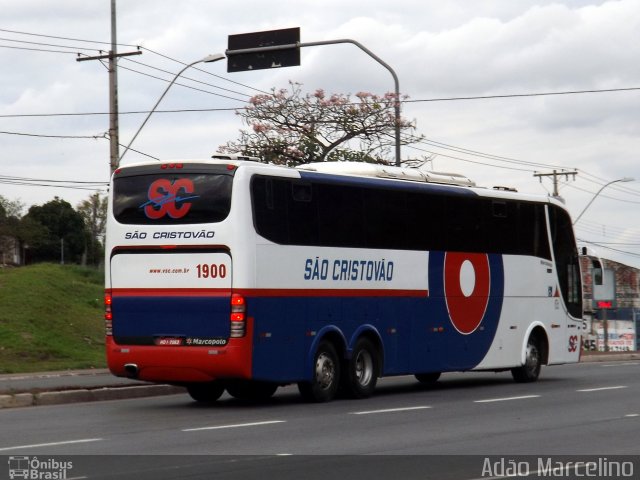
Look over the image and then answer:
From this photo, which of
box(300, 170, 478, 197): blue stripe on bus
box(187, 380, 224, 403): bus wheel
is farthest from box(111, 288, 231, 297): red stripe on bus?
box(300, 170, 478, 197): blue stripe on bus

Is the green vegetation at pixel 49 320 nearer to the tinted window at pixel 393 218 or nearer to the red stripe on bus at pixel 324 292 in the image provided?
the red stripe on bus at pixel 324 292

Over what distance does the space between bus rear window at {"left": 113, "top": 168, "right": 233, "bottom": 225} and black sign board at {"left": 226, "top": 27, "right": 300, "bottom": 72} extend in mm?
8145

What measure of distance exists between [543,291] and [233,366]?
946 centimetres

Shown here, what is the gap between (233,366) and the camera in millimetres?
17312

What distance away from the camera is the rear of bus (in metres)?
17.4

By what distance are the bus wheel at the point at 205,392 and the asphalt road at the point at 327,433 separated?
0.63ft

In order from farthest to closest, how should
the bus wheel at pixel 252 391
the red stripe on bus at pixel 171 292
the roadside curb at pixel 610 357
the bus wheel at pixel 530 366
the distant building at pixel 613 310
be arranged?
the distant building at pixel 613 310 → the roadside curb at pixel 610 357 → the bus wheel at pixel 530 366 → the bus wheel at pixel 252 391 → the red stripe on bus at pixel 171 292

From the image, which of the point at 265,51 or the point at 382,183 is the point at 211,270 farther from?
the point at 265,51

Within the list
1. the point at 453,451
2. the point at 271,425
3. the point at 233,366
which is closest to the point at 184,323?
the point at 233,366

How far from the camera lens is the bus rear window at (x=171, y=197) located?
17.5 meters

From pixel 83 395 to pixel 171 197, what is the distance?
153 inches
